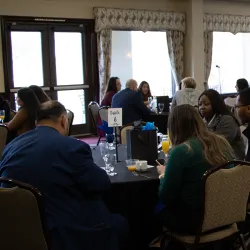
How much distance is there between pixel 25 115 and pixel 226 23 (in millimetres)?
6809

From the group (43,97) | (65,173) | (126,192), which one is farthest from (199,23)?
(65,173)

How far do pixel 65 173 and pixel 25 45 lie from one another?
19.8 feet

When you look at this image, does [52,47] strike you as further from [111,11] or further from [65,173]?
[65,173]

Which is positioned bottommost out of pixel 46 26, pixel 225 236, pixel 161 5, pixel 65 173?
pixel 225 236

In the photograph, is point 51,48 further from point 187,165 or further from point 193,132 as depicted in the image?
point 187,165

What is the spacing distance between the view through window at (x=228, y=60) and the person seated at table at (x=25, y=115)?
6.20 m

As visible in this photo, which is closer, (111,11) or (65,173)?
(65,173)

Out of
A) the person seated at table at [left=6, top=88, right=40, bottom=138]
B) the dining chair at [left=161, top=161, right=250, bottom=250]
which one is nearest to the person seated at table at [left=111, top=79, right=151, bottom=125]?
the person seated at table at [left=6, top=88, right=40, bottom=138]

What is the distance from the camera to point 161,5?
28.7ft

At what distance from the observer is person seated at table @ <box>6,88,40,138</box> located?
161 inches

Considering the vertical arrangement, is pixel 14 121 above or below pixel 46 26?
below

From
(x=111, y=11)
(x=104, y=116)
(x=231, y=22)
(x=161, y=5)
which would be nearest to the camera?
(x=104, y=116)

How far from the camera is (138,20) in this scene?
8.35 m

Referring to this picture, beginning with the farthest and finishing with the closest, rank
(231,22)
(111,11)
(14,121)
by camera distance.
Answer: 1. (231,22)
2. (111,11)
3. (14,121)
